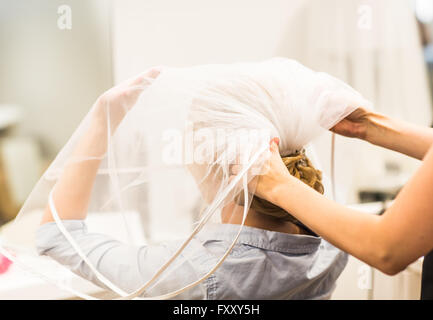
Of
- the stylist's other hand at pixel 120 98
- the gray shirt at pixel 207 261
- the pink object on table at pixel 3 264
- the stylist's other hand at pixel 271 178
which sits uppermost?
the stylist's other hand at pixel 120 98

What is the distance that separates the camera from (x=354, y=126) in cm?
76

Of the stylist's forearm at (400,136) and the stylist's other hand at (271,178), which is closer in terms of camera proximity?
the stylist's other hand at (271,178)

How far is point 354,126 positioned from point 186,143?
0.33 metres

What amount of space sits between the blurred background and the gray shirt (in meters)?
0.32

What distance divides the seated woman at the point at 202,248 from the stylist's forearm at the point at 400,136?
0.15 metres

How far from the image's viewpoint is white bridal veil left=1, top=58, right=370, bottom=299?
619 millimetres

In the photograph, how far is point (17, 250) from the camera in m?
0.73

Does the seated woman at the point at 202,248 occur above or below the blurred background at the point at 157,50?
below

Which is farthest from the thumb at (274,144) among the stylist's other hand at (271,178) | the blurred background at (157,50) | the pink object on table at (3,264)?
the pink object on table at (3,264)

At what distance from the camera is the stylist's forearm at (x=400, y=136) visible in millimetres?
687

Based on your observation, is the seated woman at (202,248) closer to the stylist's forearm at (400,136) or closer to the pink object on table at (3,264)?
the stylist's forearm at (400,136)

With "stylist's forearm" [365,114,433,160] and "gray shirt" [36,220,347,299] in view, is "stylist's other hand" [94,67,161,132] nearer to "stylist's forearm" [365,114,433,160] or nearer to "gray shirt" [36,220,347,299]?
"gray shirt" [36,220,347,299]

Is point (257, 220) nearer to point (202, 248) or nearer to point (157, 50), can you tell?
point (202, 248)
